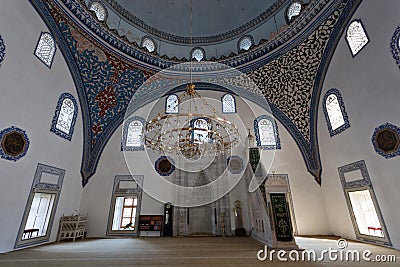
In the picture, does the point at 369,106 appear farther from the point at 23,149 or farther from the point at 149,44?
the point at 23,149

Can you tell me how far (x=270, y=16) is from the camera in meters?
7.20

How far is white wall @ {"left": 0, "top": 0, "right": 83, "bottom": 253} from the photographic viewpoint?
3969 mm

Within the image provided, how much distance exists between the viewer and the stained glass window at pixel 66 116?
5.52m

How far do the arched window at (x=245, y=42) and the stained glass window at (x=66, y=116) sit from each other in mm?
6437

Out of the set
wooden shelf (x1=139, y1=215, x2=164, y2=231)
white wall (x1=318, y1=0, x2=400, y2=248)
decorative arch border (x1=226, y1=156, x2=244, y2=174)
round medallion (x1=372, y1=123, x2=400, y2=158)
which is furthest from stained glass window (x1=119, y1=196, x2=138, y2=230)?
round medallion (x1=372, y1=123, x2=400, y2=158)

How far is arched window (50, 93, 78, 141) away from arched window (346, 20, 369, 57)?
26.3 ft

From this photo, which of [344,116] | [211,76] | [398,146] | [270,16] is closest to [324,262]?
[398,146]

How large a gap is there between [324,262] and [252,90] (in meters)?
5.71

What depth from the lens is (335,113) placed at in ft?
18.6

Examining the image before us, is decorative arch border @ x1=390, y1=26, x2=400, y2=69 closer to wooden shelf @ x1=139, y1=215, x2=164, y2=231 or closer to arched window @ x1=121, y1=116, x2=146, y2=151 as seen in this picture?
arched window @ x1=121, y1=116, x2=146, y2=151

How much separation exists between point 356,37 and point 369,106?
6.03 feet

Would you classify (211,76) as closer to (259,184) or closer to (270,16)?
(270,16)

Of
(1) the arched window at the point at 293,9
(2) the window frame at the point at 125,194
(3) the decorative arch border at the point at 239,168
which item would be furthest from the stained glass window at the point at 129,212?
(1) the arched window at the point at 293,9

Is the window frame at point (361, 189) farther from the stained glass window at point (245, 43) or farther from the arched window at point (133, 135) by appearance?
the arched window at point (133, 135)
